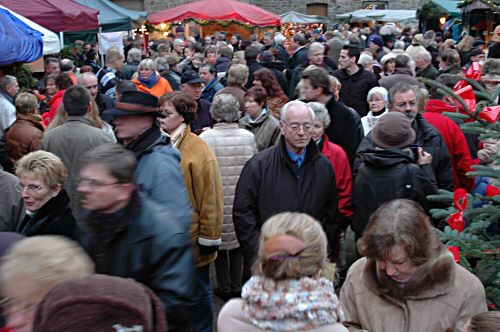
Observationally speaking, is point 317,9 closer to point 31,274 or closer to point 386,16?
point 386,16

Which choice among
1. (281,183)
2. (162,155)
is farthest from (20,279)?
(281,183)

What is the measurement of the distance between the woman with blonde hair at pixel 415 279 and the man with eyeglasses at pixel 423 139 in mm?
2110

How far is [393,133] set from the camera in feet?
14.9

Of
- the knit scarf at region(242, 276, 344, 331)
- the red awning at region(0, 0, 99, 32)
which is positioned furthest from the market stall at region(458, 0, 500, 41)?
the knit scarf at region(242, 276, 344, 331)

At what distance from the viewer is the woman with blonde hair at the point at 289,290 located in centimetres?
238

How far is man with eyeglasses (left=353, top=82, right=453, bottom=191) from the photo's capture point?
5.30 m

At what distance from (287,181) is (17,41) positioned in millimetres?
5802

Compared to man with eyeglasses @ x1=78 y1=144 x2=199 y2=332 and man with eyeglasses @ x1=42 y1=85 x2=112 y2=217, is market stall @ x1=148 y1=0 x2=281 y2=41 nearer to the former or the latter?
man with eyeglasses @ x1=42 y1=85 x2=112 y2=217

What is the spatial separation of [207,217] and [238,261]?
4.40 ft

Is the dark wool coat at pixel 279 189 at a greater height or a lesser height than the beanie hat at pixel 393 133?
lesser

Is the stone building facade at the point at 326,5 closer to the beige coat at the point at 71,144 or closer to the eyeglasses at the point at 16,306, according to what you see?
the beige coat at the point at 71,144

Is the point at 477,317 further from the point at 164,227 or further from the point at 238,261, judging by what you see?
the point at 238,261

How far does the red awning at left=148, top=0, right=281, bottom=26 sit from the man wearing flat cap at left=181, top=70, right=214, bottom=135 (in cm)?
1279

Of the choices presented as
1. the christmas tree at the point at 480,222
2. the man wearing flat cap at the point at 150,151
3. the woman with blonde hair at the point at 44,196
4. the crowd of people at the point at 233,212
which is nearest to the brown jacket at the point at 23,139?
the crowd of people at the point at 233,212
